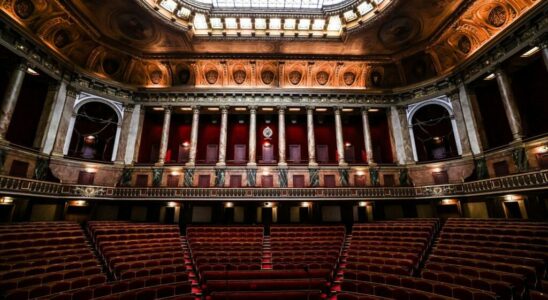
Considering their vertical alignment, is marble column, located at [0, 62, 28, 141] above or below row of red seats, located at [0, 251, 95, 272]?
above

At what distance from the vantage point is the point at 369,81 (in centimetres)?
1955

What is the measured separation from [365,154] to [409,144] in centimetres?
318

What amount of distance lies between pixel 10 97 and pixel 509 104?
90.0ft

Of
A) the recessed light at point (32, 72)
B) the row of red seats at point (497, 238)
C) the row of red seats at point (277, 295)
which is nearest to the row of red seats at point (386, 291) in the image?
the row of red seats at point (277, 295)

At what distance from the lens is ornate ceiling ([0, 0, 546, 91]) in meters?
13.7

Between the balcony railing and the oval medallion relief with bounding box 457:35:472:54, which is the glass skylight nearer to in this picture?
the oval medallion relief with bounding box 457:35:472:54

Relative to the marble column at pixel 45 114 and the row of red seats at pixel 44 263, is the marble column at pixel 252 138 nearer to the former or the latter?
the row of red seats at pixel 44 263

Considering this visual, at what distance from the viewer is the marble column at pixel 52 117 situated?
45.3ft

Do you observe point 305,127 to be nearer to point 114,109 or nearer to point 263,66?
point 263,66

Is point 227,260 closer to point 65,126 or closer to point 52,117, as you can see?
point 65,126

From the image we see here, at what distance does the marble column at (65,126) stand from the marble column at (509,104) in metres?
26.5

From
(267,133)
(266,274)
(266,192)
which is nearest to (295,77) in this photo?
(267,133)

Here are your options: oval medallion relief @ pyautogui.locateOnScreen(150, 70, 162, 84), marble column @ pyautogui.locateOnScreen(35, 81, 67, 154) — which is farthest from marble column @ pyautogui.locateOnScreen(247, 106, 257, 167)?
marble column @ pyautogui.locateOnScreen(35, 81, 67, 154)

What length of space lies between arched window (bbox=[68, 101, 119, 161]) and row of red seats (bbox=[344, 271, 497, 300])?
17.9 m
